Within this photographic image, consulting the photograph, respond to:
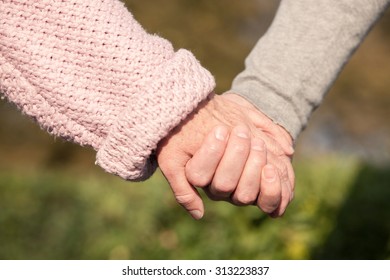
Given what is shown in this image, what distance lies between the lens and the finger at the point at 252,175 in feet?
6.57

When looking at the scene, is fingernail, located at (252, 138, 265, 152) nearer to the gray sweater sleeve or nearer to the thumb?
the thumb

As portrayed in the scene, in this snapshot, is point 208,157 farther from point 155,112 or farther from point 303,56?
point 303,56

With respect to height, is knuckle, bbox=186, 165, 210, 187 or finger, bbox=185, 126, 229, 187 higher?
finger, bbox=185, 126, 229, 187

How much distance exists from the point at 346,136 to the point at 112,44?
10.7 metres

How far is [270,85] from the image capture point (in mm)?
2365

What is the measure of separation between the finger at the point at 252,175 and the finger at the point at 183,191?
132 millimetres

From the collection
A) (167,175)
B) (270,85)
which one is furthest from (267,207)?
(270,85)

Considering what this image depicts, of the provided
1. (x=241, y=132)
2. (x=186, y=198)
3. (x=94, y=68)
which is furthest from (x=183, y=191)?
(x=94, y=68)

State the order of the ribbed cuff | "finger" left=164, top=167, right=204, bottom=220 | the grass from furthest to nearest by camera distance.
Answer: the grass, "finger" left=164, top=167, right=204, bottom=220, the ribbed cuff

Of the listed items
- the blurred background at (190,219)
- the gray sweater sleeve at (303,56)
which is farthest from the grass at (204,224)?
the gray sweater sleeve at (303,56)

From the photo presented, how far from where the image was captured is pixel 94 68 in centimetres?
204

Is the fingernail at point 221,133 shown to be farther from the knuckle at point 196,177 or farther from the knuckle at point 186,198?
the knuckle at point 186,198

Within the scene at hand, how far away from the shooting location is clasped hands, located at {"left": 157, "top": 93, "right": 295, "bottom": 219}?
1977mm

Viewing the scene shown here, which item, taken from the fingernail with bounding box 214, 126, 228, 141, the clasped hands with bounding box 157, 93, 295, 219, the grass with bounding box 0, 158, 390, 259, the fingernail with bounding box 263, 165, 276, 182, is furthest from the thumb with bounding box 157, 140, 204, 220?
the grass with bounding box 0, 158, 390, 259
